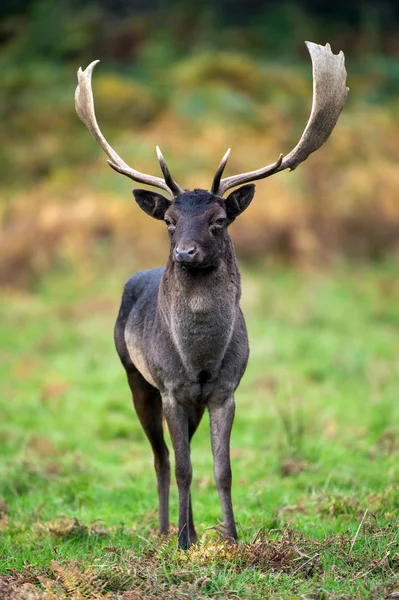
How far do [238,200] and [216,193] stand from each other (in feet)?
0.51

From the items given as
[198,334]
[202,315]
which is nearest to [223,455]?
[198,334]

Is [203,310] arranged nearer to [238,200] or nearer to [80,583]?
[238,200]

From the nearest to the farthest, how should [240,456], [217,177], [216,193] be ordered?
[217,177], [216,193], [240,456]

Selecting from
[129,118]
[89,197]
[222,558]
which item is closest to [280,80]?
[129,118]

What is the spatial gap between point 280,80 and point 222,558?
2059 cm

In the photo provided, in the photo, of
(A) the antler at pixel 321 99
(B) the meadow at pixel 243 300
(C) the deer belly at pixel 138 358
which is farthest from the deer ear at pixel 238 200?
(B) the meadow at pixel 243 300

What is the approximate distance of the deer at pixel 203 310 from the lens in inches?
221

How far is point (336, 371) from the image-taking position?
12.2 m

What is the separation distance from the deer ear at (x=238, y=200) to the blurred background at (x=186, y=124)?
11408 millimetres

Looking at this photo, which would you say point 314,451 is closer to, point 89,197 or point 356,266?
point 356,266

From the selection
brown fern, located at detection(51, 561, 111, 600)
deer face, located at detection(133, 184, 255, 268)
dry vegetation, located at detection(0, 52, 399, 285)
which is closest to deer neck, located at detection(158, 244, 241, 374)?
deer face, located at detection(133, 184, 255, 268)

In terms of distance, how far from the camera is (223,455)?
571 cm

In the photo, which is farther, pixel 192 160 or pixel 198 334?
pixel 192 160

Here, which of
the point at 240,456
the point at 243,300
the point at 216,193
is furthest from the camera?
the point at 243,300
